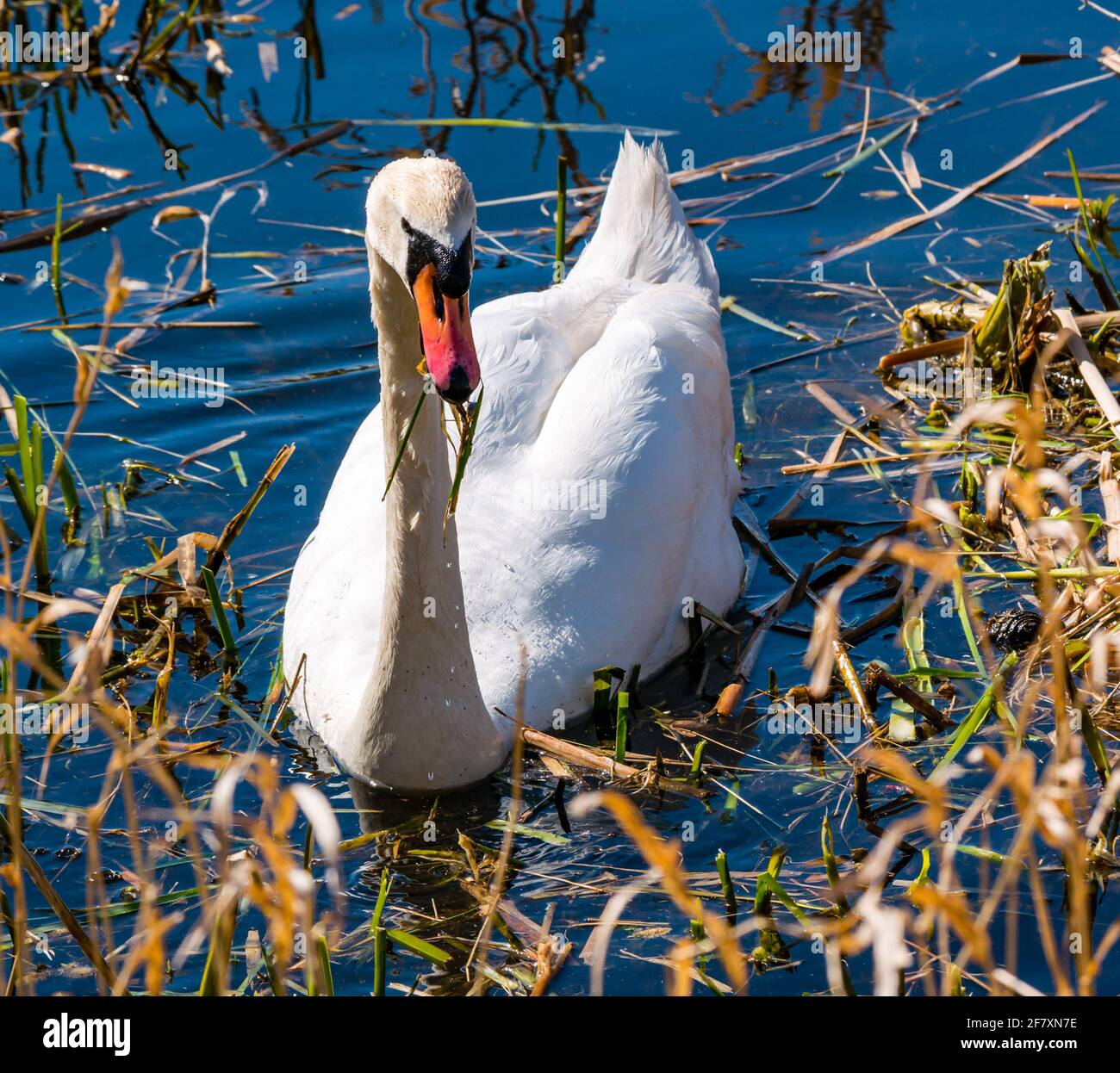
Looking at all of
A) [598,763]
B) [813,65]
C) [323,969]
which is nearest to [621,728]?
[598,763]

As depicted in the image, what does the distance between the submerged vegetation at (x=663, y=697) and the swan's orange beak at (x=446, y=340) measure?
95cm

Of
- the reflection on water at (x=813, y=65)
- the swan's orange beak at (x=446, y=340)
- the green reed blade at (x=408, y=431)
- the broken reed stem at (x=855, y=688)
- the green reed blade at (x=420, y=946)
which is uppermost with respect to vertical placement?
the reflection on water at (x=813, y=65)

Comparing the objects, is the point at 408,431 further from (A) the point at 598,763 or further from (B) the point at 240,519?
(B) the point at 240,519

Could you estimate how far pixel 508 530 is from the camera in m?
5.76

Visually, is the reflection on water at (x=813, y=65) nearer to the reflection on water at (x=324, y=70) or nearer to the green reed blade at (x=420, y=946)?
the reflection on water at (x=324, y=70)

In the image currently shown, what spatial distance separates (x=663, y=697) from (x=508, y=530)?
915 mm

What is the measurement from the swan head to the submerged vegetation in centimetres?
98

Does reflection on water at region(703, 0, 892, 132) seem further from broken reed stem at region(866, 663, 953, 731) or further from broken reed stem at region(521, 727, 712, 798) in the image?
broken reed stem at region(521, 727, 712, 798)

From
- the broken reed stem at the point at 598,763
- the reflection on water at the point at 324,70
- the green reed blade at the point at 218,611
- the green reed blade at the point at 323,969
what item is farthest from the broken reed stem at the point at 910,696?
the reflection on water at the point at 324,70

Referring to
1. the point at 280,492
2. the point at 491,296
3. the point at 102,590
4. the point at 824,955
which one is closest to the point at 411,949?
the point at 824,955

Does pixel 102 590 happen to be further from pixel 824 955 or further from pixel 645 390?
pixel 824 955

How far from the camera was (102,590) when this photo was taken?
22.4 feet

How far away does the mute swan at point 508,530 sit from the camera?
4984 millimetres
